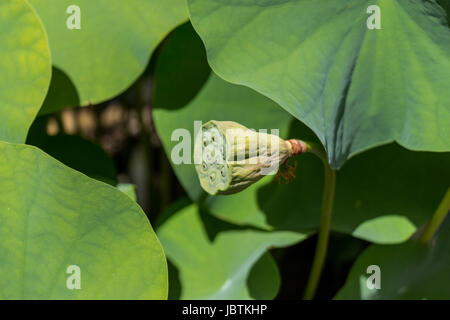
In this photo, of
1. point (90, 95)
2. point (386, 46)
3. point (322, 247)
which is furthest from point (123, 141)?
point (386, 46)

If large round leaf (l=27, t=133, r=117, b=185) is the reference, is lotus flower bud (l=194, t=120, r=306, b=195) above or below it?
above

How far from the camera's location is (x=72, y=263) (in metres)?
0.62

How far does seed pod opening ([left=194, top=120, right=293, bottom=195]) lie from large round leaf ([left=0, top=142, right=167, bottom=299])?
0.09 metres

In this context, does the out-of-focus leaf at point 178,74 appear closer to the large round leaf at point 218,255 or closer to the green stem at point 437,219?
the large round leaf at point 218,255

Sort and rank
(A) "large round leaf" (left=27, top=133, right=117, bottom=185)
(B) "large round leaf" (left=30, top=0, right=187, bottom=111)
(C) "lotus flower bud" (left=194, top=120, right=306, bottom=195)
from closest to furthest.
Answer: (C) "lotus flower bud" (left=194, top=120, right=306, bottom=195) < (B) "large round leaf" (left=30, top=0, right=187, bottom=111) < (A) "large round leaf" (left=27, top=133, right=117, bottom=185)

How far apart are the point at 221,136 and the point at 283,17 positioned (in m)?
0.16

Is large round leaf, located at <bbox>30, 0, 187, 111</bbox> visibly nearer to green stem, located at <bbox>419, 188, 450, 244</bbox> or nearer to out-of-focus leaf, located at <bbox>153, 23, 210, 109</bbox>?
out-of-focus leaf, located at <bbox>153, 23, 210, 109</bbox>

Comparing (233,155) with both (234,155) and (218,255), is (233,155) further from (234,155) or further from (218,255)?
(218,255)

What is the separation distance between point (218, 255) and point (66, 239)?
0.28 meters

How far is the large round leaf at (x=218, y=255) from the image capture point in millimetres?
806

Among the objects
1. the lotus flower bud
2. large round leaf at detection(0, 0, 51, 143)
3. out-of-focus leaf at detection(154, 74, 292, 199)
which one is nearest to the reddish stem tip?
the lotus flower bud

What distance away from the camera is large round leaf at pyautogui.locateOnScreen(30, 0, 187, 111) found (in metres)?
0.74

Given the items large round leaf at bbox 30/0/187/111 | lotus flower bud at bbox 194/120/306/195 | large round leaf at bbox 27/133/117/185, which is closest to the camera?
lotus flower bud at bbox 194/120/306/195

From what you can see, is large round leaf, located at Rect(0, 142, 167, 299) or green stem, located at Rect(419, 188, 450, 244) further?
green stem, located at Rect(419, 188, 450, 244)
